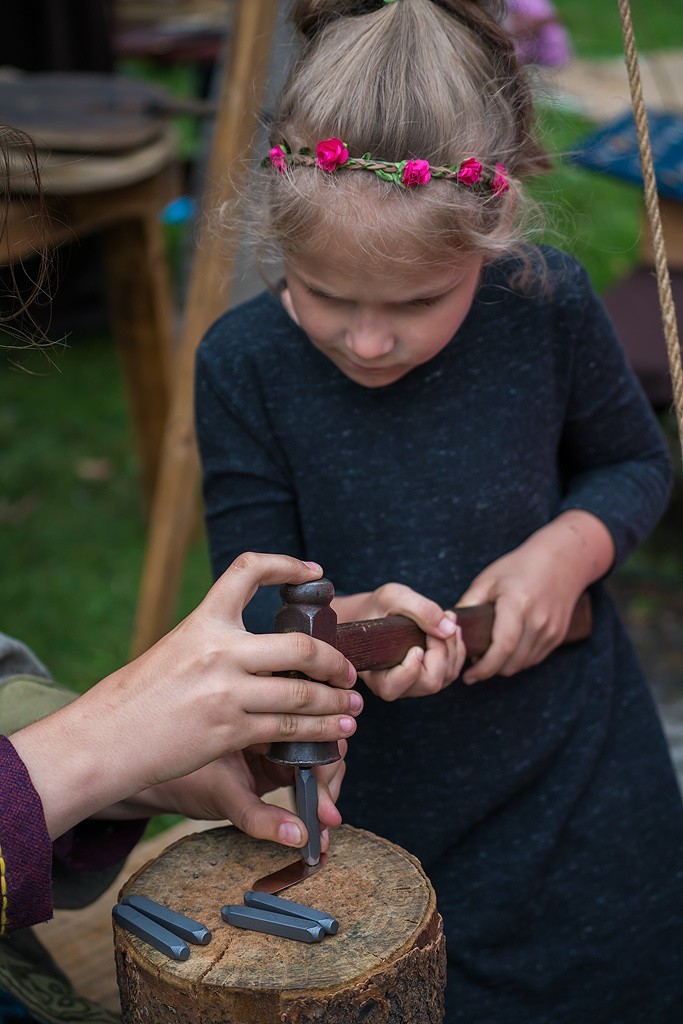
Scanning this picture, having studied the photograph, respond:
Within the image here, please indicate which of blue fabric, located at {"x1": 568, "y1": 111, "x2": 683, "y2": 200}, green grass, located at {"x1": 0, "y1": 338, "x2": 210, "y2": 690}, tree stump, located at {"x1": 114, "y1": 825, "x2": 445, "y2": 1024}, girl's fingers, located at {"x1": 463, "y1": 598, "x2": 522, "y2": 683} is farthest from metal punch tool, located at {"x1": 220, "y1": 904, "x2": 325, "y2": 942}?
blue fabric, located at {"x1": 568, "y1": 111, "x2": 683, "y2": 200}

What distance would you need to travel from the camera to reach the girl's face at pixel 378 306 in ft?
4.30

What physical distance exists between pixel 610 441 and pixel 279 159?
631 mm

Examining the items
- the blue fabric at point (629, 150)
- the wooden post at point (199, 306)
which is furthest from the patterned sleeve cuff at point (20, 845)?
the blue fabric at point (629, 150)

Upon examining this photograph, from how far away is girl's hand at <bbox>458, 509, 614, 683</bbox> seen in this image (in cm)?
148

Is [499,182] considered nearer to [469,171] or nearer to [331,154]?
[469,171]

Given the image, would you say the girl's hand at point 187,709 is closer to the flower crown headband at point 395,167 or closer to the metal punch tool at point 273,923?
the metal punch tool at point 273,923

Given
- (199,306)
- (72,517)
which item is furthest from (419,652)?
(72,517)

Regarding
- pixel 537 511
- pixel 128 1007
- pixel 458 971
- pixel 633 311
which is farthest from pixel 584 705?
pixel 633 311

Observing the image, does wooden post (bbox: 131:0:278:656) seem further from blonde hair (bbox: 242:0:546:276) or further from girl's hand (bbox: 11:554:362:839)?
girl's hand (bbox: 11:554:362:839)

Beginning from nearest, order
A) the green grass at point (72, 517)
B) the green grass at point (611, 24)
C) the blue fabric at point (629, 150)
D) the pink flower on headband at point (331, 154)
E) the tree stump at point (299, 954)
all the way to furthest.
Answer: the tree stump at point (299, 954), the pink flower on headband at point (331, 154), the blue fabric at point (629, 150), the green grass at point (72, 517), the green grass at point (611, 24)

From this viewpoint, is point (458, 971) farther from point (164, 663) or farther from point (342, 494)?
Result: point (164, 663)

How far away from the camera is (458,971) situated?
1565 mm

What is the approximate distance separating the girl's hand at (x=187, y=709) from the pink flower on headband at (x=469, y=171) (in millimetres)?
499

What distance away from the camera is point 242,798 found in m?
1.24
